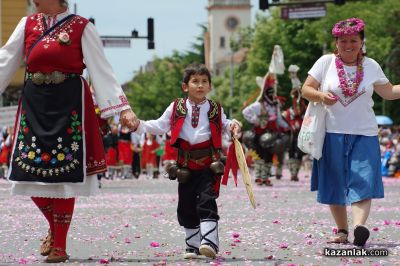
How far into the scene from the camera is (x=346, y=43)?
→ 938cm

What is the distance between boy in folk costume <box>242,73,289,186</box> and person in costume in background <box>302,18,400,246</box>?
12.2m

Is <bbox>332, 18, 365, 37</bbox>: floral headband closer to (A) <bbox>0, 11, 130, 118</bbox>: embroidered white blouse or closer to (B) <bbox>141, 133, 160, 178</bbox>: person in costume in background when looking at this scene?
(A) <bbox>0, 11, 130, 118</bbox>: embroidered white blouse

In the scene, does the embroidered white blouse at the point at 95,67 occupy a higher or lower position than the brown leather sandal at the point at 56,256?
higher

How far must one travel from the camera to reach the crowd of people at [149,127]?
8.17m

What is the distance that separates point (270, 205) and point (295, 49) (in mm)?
51128

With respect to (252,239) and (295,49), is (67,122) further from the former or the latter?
(295,49)

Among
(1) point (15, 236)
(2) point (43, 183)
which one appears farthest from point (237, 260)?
(1) point (15, 236)

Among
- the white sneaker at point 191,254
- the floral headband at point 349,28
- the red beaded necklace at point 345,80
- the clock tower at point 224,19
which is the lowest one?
the white sneaker at point 191,254

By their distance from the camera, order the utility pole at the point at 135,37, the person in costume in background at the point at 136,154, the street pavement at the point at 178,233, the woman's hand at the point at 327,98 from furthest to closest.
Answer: the utility pole at the point at 135,37 < the person in costume in background at the point at 136,154 < the woman's hand at the point at 327,98 < the street pavement at the point at 178,233

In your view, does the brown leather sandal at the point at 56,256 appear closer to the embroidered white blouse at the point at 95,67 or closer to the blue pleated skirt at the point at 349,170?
the embroidered white blouse at the point at 95,67

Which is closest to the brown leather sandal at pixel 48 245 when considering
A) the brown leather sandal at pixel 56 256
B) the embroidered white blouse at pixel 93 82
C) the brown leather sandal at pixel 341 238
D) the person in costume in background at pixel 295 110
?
the brown leather sandal at pixel 56 256

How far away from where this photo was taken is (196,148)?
8.66m

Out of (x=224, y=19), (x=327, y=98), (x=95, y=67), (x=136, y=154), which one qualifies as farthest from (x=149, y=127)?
(x=224, y=19)

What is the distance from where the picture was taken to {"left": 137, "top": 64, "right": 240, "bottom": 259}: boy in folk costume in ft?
28.2
